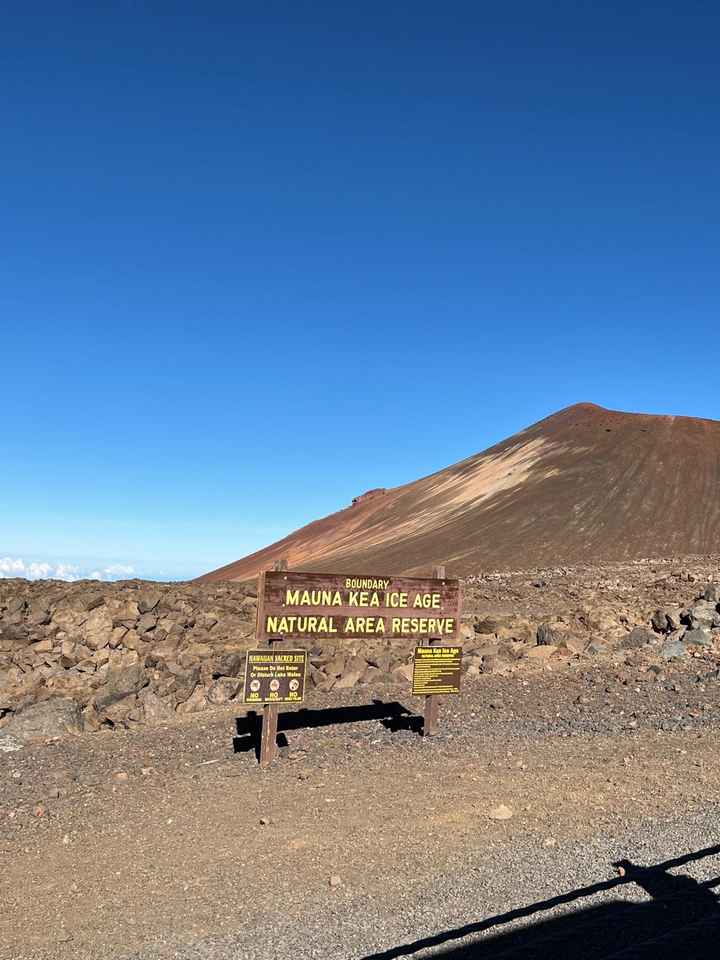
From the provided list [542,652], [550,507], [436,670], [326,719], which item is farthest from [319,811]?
[550,507]

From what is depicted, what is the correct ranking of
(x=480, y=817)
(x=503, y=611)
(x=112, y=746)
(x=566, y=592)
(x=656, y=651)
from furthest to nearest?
(x=566, y=592) → (x=503, y=611) → (x=656, y=651) → (x=112, y=746) → (x=480, y=817)

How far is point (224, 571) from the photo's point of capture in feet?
326

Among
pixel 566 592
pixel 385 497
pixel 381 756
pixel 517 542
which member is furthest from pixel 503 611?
pixel 385 497

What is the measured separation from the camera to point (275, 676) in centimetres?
1058

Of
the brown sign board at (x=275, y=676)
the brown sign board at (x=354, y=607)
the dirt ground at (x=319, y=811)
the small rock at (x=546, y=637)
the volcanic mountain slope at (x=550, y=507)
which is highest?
the volcanic mountain slope at (x=550, y=507)

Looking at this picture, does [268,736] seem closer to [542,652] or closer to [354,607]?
[354,607]

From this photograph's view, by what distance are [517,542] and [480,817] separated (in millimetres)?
54896

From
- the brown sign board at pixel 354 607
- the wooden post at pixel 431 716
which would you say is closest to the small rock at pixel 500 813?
the wooden post at pixel 431 716

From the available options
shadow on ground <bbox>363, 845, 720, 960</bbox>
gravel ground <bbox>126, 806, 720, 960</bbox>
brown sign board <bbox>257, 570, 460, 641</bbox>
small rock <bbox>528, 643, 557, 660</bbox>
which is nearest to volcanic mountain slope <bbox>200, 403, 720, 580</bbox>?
small rock <bbox>528, 643, 557, 660</bbox>

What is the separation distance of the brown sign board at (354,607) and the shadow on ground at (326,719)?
141cm

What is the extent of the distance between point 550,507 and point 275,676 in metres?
61.4

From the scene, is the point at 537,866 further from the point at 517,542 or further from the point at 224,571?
the point at 224,571

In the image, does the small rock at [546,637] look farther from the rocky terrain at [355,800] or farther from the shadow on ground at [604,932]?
the shadow on ground at [604,932]

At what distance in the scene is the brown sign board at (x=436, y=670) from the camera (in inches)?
452
